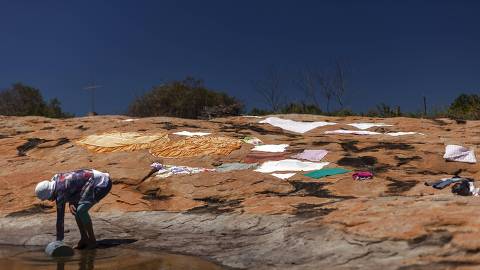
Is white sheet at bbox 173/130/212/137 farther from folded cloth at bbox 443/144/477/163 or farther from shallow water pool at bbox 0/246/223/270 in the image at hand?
shallow water pool at bbox 0/246/223/270

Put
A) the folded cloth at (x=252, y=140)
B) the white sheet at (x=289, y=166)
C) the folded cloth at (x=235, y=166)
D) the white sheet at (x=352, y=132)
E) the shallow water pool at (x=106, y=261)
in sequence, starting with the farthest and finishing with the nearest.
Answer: the white sheet at (x=352, y=132), the folded cloth at (x=252, y=140), the folded cloth at (x=235, y=166), the white sheet at (x=289, y=166), the shallow water pool at (x=106, y=261)

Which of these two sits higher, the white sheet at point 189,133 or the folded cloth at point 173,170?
the white sheet at point 189,133

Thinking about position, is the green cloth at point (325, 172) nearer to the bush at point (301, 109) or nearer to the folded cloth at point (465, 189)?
the folded cloth at point (465, 189)

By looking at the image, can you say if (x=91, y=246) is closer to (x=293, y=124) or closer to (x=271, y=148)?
(x=271, y=148)

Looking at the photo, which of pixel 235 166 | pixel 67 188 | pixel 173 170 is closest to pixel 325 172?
pixel 235 166

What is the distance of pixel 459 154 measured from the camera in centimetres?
1051

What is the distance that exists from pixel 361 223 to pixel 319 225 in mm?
499

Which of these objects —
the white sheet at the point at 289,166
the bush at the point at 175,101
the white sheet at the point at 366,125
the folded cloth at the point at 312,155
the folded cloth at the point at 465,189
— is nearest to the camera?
the folded cloth at the point at 465,189

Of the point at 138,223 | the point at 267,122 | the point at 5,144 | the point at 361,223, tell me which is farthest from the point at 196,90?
the point at 361,223

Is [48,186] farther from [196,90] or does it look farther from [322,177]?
[196,90]

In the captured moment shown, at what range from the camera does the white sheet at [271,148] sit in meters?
11.6

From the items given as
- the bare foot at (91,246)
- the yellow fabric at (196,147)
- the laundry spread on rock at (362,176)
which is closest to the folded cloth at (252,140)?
the yellow fabric at (196,147)

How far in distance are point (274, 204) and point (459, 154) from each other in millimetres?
4774

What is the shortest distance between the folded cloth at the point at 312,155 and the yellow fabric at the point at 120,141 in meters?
3.22
